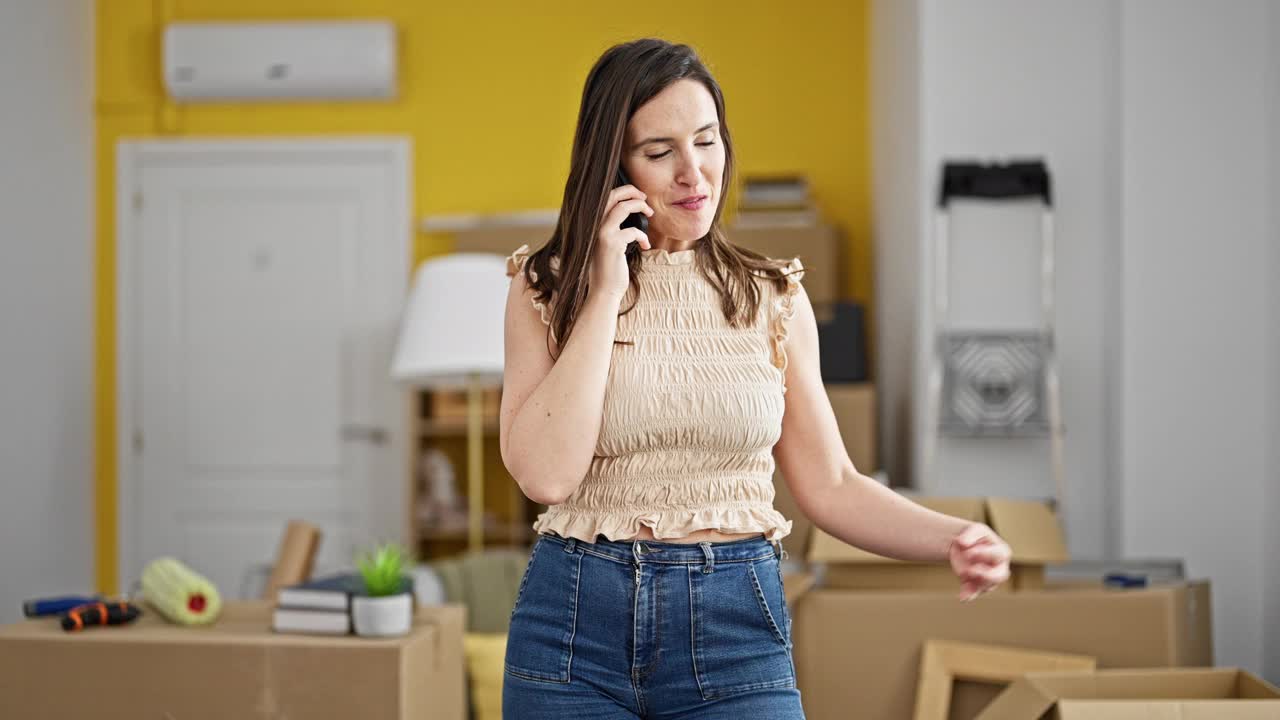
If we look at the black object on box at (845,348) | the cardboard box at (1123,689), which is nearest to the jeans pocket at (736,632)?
the cardboard box at (1123,689)

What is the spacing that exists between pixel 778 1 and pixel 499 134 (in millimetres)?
1323

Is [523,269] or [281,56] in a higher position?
[281,56]

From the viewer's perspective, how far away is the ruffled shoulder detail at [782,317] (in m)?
1.38

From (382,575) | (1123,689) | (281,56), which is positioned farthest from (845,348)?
(281,56)

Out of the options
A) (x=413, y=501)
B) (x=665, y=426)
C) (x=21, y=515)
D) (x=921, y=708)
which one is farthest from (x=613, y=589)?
(x=21, y=515)

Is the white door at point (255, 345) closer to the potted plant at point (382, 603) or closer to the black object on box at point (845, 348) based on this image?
the black object on box at point (845, 348)

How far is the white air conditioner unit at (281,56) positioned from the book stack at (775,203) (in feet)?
5.48

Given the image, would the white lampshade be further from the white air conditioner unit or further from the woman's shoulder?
the woman's shoulder

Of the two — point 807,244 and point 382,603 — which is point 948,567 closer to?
point 382,603

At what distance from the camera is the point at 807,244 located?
4.93 meters

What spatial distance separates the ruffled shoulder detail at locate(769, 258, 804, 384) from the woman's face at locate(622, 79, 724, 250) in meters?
0.11

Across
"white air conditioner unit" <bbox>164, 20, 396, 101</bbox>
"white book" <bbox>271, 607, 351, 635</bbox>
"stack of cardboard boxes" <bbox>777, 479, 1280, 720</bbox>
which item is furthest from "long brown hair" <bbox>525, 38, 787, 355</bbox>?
"white air conditioner unit" <bbox>164, 20, 396, 101</bbox>

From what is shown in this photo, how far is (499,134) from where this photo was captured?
222 inches

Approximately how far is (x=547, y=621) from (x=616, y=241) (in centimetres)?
38
